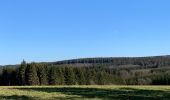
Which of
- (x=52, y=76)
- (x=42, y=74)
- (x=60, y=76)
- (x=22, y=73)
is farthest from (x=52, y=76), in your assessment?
(x=22, y=73)

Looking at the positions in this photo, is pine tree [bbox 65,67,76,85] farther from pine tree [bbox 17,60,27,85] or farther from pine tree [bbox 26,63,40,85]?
pine tree [bbox 17,60,27,85]

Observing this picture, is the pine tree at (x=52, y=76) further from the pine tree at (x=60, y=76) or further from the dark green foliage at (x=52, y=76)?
the pine tree at (x=60, y=76)

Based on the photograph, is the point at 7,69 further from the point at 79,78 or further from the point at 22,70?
the point at 79,78

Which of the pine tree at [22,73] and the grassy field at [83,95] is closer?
the grassy field at [83,95]

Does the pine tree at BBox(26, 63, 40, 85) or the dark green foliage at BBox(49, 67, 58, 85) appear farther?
the dark green foliage at BBox(49, 67, 58, 85)

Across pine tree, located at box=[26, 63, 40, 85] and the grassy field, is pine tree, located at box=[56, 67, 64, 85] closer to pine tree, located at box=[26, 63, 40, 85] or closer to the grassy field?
pine tree, located at box=[26, 63, 40, 85]

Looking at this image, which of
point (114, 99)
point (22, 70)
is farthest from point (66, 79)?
point (114, 99)

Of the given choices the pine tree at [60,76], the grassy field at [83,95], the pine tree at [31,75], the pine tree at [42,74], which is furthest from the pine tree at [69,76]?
the grassy field at [83,95]

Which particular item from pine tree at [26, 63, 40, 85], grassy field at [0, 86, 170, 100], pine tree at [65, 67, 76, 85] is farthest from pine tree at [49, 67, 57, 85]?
grassy field at [0, 86, 170, 100]

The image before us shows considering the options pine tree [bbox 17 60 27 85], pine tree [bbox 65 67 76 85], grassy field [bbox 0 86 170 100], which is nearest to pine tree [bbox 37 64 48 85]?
pine tree [bbox 17 60 27 85]

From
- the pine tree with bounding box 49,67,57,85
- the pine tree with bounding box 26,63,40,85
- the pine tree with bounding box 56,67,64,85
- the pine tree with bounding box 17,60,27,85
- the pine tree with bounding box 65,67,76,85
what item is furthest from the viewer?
the pine tree with bounding box 65,67,76,85

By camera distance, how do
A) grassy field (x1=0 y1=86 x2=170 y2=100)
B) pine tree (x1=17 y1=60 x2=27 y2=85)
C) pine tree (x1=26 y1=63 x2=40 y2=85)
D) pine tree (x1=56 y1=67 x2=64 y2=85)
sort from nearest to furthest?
grassy field (x1=0 y1=86 x2=170 y2=100) < pine tree (x1=26 y1=63 x2=40 y2=85) < pine tree (x1=17 y1=60 x2=27 y2=85) < pine tree (x1=56 y1=67 x2=64 y2=85)

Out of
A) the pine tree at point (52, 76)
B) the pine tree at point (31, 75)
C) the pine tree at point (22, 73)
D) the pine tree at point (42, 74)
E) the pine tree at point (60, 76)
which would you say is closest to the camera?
the pine tree at point (31, 75)

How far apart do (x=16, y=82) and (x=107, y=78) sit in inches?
1409
